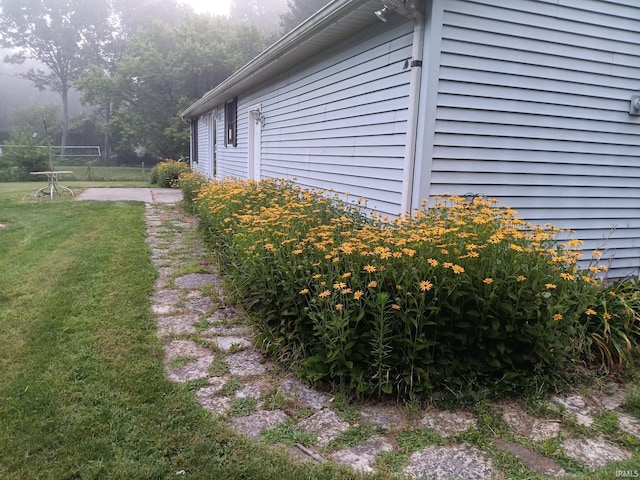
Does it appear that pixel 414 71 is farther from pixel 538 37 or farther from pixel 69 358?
pixel 69 358

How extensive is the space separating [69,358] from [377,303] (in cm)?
201

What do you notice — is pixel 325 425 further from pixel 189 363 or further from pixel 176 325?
pixel 176 325

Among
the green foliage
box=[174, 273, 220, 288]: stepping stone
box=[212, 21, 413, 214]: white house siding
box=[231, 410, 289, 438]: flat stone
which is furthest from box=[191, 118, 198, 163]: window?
box=[231, 410, 289, 438]: flat stone

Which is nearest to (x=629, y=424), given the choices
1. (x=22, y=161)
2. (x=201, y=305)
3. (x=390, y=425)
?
(x=390, y=425)

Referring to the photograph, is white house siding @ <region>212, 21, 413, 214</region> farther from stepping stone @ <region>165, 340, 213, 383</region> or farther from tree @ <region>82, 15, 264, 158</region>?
tree @ <region>82, 15, 264, 158</region>

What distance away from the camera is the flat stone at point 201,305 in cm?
382

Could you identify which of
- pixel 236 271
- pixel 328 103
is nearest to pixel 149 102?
pixel 328 103

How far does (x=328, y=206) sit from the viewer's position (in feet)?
15.0

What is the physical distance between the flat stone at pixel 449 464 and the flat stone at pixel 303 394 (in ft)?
2.05

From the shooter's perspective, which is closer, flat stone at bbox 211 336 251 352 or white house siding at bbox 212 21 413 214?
flat stone at bbox 211 336 251 352

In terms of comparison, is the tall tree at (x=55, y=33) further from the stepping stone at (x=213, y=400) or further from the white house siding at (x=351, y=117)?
the stepping stone at (x=213, y=400)

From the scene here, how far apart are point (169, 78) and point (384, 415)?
25.8 m

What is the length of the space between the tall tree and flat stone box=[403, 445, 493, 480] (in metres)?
43.2

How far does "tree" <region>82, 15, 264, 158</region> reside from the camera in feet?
79.6
